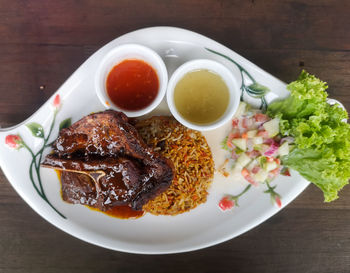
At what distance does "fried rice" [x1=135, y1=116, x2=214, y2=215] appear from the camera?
2988 mm

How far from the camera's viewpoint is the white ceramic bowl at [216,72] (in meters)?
2.73

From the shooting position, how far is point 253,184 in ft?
10.1

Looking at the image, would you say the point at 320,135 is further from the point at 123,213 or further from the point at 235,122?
the point at 123,213

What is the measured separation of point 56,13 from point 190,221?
113 inches

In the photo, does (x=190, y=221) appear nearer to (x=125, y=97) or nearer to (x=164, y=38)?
Answer: (x=125, y=97)

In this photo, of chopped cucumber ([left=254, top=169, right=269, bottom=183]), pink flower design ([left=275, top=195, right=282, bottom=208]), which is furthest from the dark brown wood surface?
chopped cucumber ([left=254, top=169, right=269, bottom=183])

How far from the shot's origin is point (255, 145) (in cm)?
295

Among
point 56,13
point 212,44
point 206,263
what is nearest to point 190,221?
point 206,263

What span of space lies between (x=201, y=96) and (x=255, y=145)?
30.6 inches

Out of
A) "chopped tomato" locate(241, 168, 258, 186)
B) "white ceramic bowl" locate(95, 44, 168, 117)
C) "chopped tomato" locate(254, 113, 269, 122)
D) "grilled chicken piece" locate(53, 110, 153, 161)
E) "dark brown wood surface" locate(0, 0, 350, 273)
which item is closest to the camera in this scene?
"grilled chicken piece" locate(53, 110, 153, 161)

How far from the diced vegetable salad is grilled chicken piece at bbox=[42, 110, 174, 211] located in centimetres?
81

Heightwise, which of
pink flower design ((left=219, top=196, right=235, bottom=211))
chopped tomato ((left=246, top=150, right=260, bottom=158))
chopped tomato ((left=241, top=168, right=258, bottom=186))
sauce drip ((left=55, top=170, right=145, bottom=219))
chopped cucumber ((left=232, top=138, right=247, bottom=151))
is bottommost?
sauce drip ((left=55, top=170, right=145, bottom=219))

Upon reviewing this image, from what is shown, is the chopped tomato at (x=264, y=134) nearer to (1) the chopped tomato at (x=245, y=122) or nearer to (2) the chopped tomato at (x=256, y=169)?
(1) the chopped tomato at (x=245, y=122)

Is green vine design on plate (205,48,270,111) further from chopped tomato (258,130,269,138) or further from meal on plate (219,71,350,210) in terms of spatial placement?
chopped tomato (258,130,269,138)
